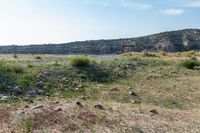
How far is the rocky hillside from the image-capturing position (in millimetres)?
86688

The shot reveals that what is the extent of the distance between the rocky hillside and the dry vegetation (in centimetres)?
5037

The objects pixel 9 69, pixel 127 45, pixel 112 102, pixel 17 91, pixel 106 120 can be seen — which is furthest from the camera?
pixel 127 45

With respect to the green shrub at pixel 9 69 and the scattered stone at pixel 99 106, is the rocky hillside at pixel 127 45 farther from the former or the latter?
the scattered stone at pixel 99 106

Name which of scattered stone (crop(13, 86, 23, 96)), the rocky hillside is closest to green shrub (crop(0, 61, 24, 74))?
scattered stone (crop(13, 86, 23, 96))

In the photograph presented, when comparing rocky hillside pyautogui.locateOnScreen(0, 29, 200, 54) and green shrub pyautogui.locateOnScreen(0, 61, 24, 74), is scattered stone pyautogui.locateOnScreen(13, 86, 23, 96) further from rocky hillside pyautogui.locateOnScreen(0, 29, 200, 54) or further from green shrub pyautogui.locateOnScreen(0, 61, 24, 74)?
rocky hillside pyautogui.locateOnScreen(0, 29, 200, 54)

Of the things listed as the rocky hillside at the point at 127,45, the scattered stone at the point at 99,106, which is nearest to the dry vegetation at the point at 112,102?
the scattered stone at the point at 99,106

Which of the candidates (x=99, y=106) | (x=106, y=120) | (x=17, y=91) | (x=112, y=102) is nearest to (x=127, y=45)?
(x=17, y=91)

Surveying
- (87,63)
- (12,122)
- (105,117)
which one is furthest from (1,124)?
(87,63)

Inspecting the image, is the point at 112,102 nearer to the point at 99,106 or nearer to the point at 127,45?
the point at 99,106

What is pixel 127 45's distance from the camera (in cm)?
9275

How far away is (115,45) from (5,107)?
73.3 metres

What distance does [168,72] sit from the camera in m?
34.7

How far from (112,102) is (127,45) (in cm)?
7029

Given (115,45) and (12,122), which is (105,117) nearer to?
(12,122)
